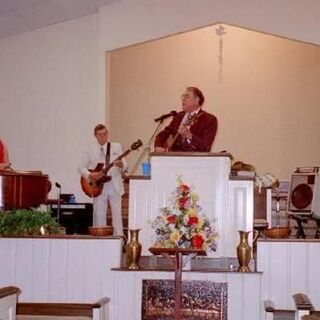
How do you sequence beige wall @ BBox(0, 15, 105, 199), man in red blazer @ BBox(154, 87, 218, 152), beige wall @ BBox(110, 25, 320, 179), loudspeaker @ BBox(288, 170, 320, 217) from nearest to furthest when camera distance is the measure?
man in red blazer @ BBox(154, 87, 218, 152)
loudspeaker @ BBox(288, 170, 320, 217)
beige wall @ BBox(0, 15, 105, 199)
beige wall @ BBox(110, 25, 320, 179)

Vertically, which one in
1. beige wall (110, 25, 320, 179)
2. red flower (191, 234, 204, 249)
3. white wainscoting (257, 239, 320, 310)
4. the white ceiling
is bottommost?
white wainscoting (257, 239, 320, 310)

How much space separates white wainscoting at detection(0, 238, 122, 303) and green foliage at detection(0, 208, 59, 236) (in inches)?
5.8

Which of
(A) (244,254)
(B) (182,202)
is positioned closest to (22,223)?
(B) (182,202)

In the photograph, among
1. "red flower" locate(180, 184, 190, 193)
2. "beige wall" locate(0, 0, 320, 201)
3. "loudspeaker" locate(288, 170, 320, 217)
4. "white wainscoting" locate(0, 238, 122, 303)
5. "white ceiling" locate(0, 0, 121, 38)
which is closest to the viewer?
"white wainscoting" locate(0, 238, 122, 303)

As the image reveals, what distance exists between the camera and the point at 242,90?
41.9 ft

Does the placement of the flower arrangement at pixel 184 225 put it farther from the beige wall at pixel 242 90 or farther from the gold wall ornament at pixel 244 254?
the beige wall at pixel 242 90

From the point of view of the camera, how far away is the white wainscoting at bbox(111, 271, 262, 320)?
6812mm

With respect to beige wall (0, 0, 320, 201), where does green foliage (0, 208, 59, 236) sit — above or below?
below

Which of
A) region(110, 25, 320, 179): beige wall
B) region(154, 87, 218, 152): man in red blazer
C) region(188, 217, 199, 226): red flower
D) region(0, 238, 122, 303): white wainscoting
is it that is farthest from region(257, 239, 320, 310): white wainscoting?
region(110, 25, 320, 179): beige wall

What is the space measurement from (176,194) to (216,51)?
19.6 ft

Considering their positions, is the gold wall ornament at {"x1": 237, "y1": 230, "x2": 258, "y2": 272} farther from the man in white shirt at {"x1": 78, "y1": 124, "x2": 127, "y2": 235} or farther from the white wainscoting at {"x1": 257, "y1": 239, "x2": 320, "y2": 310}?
the man in white shirt at {"x1": 78, "y1": 124, "x2": 127, "y2": 235}

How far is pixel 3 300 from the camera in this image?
4.59m

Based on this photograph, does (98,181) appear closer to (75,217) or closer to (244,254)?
(75,217)

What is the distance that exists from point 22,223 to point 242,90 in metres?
6.38
